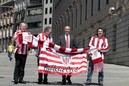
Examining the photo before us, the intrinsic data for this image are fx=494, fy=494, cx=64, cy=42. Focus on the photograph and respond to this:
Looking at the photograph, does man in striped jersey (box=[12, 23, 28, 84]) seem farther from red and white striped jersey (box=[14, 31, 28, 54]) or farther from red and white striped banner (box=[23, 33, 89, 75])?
red and white striped banner (box=[23, 33, 89, 75])

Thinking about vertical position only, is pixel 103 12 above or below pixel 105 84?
above

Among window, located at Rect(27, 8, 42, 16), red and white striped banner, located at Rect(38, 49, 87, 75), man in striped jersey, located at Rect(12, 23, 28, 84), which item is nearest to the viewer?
man in striped jersey, located at Rect(12, 23, 28, 84)

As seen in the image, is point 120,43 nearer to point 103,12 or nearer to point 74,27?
point 103,12

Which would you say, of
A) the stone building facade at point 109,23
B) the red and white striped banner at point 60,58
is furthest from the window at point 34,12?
the red and white striped banner at point 60,58

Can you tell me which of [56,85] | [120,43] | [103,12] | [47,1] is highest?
[47,1]

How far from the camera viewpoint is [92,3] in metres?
48.8

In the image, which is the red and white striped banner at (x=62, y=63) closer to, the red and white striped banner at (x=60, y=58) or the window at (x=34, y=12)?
the red and white striped banner at (x=60, y=58)

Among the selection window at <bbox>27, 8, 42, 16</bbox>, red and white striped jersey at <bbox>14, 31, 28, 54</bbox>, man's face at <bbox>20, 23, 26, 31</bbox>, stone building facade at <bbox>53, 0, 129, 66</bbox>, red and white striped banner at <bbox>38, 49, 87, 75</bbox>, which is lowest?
red and white striped banner at <bbox>38, 49, 87, 75</bbox>

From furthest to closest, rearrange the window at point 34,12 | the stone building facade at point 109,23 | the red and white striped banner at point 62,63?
the window at point 34,12
the stone building facade at point 109,23
the red and white striped banner at point 62,63

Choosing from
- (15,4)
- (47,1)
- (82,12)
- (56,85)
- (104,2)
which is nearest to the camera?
(56,85)

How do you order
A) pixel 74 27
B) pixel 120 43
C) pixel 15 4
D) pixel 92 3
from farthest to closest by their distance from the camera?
pixel 15 4
pixel 74 27
pixel 92 3
pixel 120 43

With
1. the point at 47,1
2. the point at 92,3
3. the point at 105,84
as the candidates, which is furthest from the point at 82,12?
the point at 47,1

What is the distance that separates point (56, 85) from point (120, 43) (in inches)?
Answer: 835

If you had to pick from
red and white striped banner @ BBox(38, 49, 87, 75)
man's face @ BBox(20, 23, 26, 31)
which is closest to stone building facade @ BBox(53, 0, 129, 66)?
red and white striped banner @ BBox(38, 49, 87, 75)
